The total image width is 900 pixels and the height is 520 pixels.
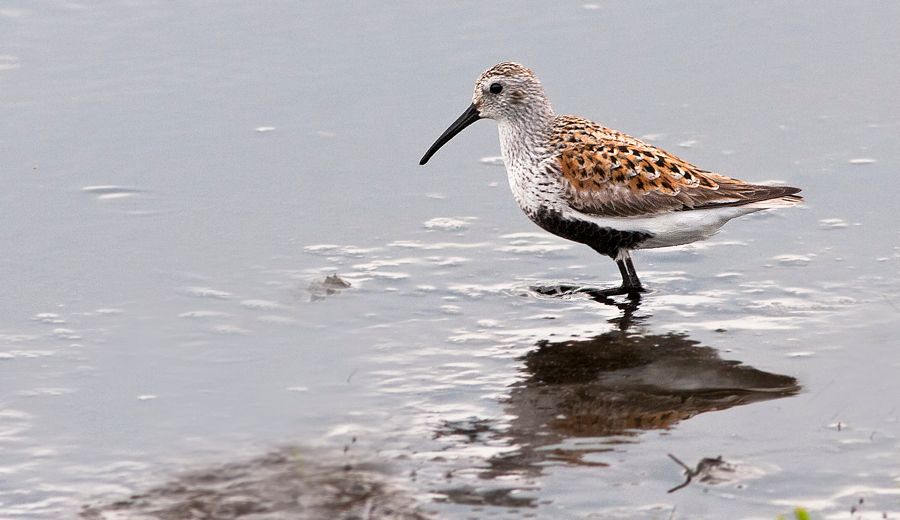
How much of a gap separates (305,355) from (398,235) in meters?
2.27

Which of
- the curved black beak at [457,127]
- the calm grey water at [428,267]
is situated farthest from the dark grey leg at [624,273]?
the curved black beak at [457,127]

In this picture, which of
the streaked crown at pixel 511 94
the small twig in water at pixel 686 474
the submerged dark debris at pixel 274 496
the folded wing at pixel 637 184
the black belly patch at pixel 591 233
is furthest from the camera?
the streaked crown at pixel 511 94

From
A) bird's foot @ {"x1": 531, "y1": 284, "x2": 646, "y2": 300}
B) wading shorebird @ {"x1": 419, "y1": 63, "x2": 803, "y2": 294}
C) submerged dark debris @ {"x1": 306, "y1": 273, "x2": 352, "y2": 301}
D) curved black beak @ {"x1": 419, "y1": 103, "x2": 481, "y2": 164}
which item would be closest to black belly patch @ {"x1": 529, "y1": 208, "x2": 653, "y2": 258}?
wading shorebird @ {"x1": 419, "y1": 63, "x2": 803, "y2": 294}

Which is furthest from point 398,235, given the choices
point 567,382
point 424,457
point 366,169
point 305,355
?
point 424,457

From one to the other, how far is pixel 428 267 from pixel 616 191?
1707 millimetres

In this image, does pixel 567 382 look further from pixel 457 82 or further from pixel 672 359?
pixel 457 82

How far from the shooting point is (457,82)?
14.4m

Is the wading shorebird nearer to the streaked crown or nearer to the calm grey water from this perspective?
the streaked crown

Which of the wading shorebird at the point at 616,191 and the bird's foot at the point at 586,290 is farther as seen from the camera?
the bird's foot at the point at 586,290

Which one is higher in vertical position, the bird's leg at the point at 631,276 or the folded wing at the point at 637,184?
the folded wing at the point at 637,184

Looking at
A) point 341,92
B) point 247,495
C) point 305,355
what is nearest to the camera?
point 247,495

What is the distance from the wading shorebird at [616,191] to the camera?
35.3 feet

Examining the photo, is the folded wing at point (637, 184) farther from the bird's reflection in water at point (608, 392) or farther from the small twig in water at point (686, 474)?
the small twig in water at point (686, 474)

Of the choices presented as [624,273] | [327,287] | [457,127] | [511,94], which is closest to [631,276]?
[624,273]
